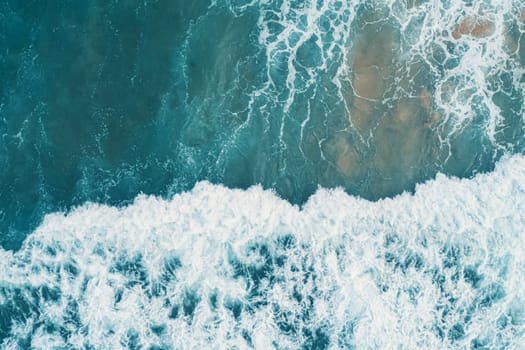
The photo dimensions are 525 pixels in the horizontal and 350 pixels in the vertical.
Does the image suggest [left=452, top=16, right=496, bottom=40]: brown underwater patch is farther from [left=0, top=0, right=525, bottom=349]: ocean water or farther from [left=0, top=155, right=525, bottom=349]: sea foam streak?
[left=0, top=155, right=525, bottom=349]: sea foam streak

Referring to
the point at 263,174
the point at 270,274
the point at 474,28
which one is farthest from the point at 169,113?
the point at 474,28

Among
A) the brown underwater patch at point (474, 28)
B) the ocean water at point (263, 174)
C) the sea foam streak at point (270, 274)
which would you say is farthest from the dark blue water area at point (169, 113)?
the brown underwater patch at point (474, 28)

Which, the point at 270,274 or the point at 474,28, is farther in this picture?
the point at 474,28

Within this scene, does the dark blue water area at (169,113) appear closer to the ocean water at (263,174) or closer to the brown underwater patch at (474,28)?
the ocean water at (263,174)

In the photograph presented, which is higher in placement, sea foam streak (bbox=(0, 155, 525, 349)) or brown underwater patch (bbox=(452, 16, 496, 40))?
brown underwater patch (bbox=(452, 16, 496, 40))

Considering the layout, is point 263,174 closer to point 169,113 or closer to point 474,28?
point 169,113

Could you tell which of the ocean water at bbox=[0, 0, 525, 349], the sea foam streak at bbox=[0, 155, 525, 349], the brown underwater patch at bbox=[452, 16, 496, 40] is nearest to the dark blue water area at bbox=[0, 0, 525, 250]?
the ocean water at bbox=[0, 0, 525, 349]
